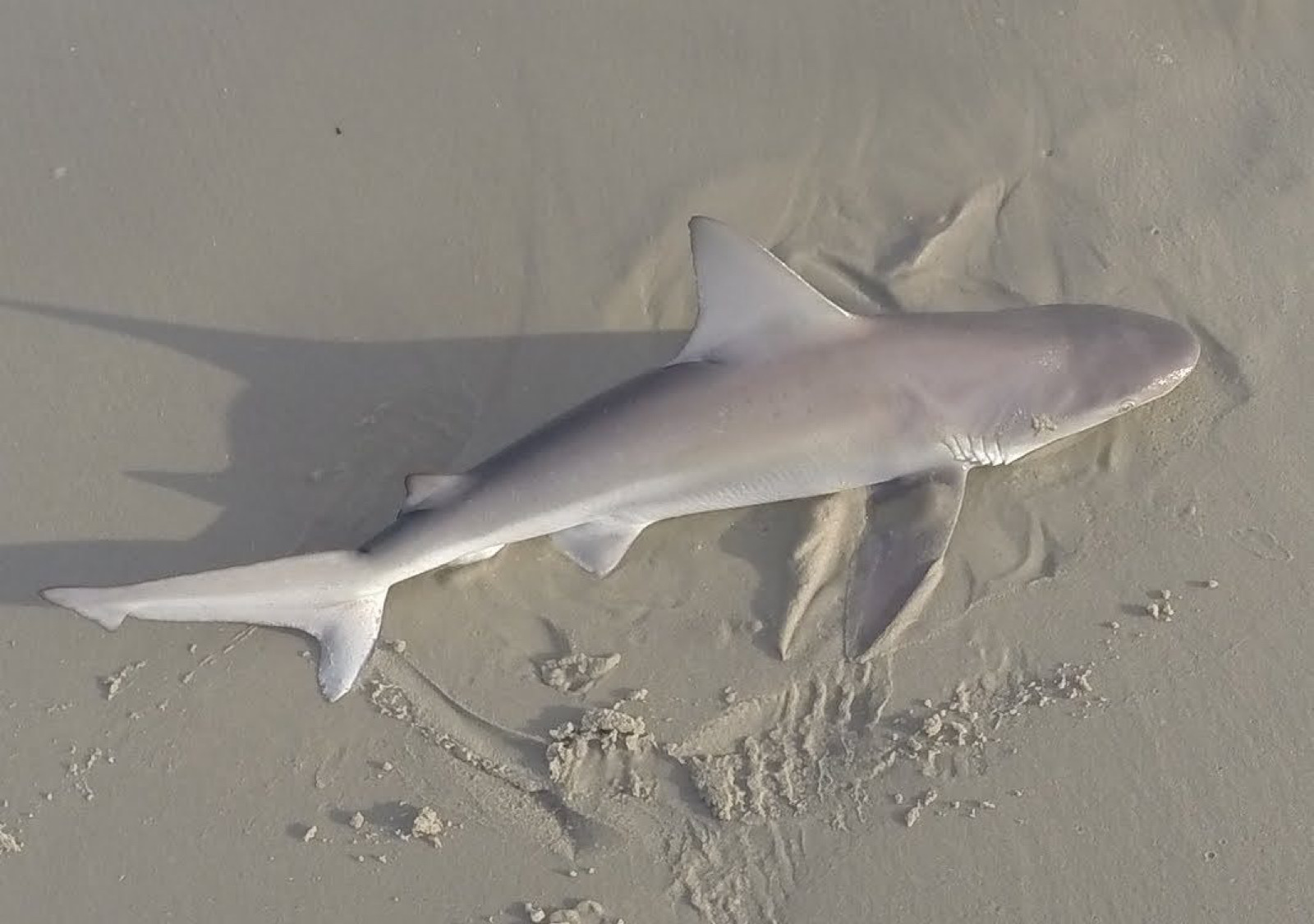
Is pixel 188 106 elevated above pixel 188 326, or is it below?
above

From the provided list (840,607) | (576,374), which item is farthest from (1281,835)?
(576,374)

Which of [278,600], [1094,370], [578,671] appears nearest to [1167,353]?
[1094,370]

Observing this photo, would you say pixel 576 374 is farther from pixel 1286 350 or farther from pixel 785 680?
pixel 1286 350

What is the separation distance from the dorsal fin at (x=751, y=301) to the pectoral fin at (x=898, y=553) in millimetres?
585

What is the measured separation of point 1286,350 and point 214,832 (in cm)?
371

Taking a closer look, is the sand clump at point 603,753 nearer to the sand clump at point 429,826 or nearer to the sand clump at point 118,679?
the sand clump at point 429,826

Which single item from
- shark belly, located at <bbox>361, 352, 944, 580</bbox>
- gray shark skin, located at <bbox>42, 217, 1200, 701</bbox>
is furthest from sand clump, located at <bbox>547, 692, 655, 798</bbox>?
shark belly, located at <bbox>361, 352, 944, 580</bbox>

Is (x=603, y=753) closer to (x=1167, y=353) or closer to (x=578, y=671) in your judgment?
(x=578, y=671)

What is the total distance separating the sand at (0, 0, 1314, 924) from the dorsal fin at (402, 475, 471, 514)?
1.30 feet

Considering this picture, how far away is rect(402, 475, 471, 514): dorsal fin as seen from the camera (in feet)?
11.2

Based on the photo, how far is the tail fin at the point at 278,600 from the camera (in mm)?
3426

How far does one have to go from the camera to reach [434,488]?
3.42m

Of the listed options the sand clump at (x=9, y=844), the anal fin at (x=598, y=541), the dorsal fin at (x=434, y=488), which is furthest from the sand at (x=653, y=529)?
the dorsal fin at (x=434, y=488)

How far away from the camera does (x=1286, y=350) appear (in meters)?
3.65
